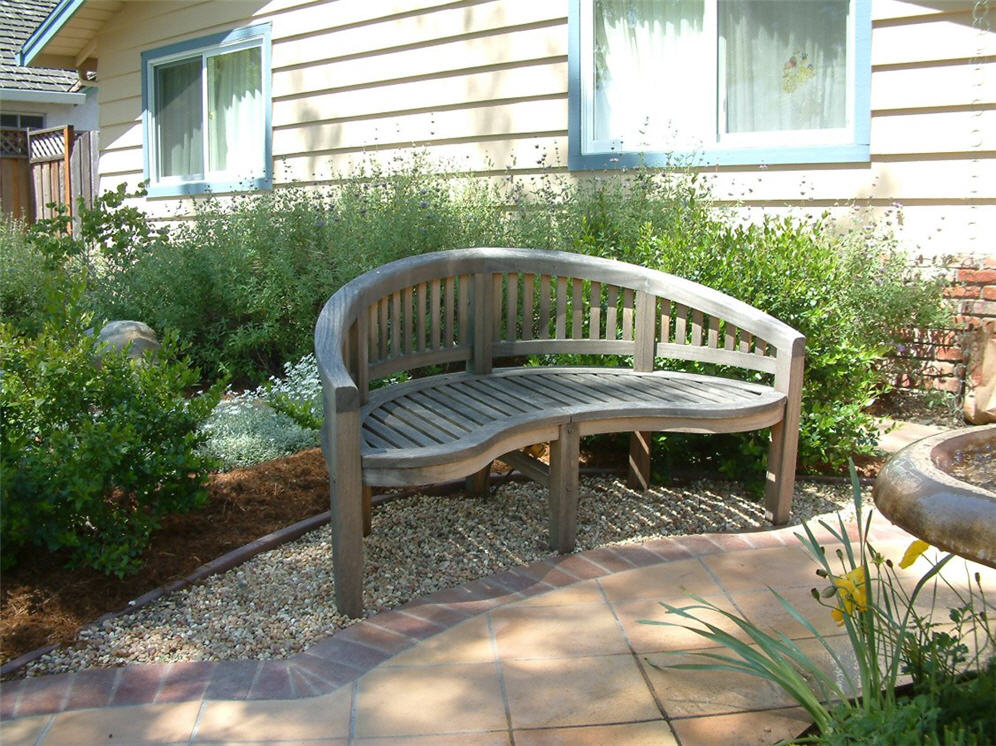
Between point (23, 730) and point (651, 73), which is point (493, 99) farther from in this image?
point (23, 730)

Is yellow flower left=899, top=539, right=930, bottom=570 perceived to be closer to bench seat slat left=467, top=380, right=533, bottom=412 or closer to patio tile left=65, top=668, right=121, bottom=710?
bench seat slat left=467, top=380, right=533, bottom=412

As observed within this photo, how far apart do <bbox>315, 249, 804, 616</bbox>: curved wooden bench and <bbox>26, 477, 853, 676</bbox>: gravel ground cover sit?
6.5 inches

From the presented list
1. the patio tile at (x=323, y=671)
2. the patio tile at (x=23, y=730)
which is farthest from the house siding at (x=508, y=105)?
the patio tile at (x=23, y=730)

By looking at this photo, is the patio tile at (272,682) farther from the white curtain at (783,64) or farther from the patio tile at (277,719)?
the white curtain at (783,64)

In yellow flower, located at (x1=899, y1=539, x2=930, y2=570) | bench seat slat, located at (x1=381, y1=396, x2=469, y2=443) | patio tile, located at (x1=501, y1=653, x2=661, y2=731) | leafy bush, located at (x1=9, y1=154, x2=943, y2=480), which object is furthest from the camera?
leafy bush, located at (x1=9, y1=154, x2=943, y2=480)

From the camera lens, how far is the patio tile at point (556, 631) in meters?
2.87

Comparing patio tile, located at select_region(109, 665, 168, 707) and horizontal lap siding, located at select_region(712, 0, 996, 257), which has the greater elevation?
horizontal lap siding, located at select_region(712, 0, 996, 257)

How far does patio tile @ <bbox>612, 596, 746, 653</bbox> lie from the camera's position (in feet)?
9.48

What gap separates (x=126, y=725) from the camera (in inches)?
97.1

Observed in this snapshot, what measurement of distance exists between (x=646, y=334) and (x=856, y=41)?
275 centimetres

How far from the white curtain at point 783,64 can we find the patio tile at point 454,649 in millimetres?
4472

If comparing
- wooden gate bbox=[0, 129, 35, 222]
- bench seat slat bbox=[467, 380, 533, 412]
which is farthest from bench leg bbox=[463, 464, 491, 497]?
wooden gate bbox=[0, 129, 35, 222]

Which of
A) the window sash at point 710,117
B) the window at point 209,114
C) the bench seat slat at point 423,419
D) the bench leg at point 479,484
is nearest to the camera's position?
the bench seat slat at point 423,419

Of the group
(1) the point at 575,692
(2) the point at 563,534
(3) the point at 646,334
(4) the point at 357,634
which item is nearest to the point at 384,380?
(3) the point at 646,334
